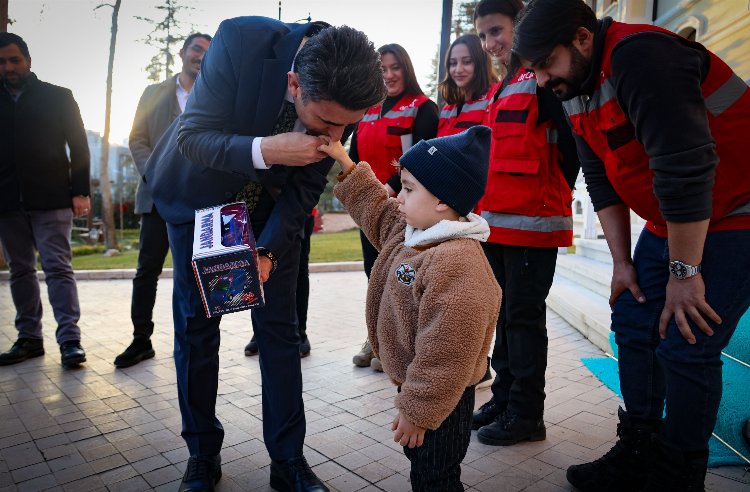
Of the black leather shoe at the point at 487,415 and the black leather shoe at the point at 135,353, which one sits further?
the black leather shoe at the point at 135,353

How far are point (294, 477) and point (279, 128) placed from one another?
1.40 metres

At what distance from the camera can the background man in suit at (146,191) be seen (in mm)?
4102

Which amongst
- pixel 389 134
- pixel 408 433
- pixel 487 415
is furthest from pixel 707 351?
pixel 389 134

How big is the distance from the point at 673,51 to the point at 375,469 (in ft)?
6.62

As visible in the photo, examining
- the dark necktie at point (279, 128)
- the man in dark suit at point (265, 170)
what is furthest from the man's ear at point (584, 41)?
the dark necktie at point (279, 128)

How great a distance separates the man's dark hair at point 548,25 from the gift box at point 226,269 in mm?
1165

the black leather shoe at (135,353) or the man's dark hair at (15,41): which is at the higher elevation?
the man's dark hair at (15,41)

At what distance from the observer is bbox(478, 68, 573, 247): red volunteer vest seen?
8.82 feet

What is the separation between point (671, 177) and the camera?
1.67 metres

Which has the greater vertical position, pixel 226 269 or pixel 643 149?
pixel 643 149

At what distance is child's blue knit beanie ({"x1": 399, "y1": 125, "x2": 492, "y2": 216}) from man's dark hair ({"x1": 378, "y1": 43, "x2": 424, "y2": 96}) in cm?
219

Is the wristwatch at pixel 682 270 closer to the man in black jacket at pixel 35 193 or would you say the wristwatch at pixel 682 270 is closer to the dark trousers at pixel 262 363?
the dark trousers at pixel 262 363

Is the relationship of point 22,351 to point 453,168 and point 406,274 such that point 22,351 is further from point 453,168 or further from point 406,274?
point 453,168

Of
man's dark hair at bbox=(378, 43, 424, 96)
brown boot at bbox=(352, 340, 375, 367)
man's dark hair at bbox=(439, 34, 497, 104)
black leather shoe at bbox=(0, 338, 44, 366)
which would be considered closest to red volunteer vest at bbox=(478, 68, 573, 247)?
man's dark hair at bbox=(439, 34, 497, 104)
